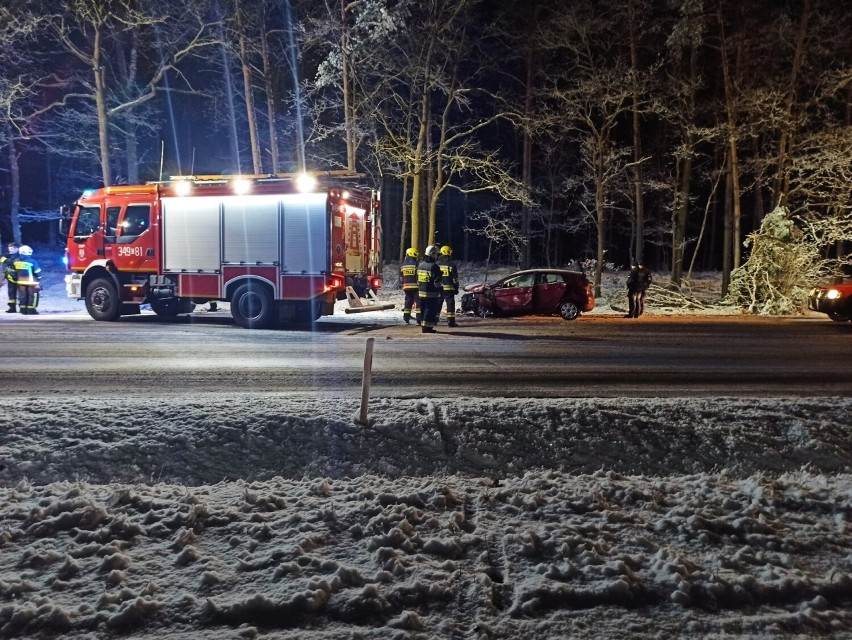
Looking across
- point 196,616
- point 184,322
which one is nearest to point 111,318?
point 184,322

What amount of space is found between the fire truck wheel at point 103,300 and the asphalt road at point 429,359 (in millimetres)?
434

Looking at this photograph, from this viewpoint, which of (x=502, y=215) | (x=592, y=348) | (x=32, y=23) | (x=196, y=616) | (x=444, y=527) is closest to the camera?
(x=196, y=616)

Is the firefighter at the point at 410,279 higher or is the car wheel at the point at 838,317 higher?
the firefighter at the point at 410,279

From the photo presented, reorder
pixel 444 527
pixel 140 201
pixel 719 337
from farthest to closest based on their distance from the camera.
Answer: pixel 140 201, pixel 719 337, pixel 444 527

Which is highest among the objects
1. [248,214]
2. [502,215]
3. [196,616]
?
[502,215]

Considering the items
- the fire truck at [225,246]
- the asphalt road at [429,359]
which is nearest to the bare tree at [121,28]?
the fire truck at [225,246]

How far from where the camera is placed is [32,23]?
70.1ft

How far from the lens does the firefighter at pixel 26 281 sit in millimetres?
19000

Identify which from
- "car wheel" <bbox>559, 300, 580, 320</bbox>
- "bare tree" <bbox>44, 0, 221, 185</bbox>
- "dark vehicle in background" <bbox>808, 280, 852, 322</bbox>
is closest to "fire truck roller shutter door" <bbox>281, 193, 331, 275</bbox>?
"car wheel" <bbox>559, 300, 580, 320</bbox>

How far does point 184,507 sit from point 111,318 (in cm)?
1393

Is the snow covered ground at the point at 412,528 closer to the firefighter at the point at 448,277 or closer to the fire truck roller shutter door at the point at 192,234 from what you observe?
the firefighter at the point at 448,277

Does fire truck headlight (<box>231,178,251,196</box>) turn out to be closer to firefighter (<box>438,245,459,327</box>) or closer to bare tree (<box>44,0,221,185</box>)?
firefighter (<box>438,245,459,327</box>)

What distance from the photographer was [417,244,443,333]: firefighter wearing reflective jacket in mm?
14523

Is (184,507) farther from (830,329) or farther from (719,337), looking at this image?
(830,329)
